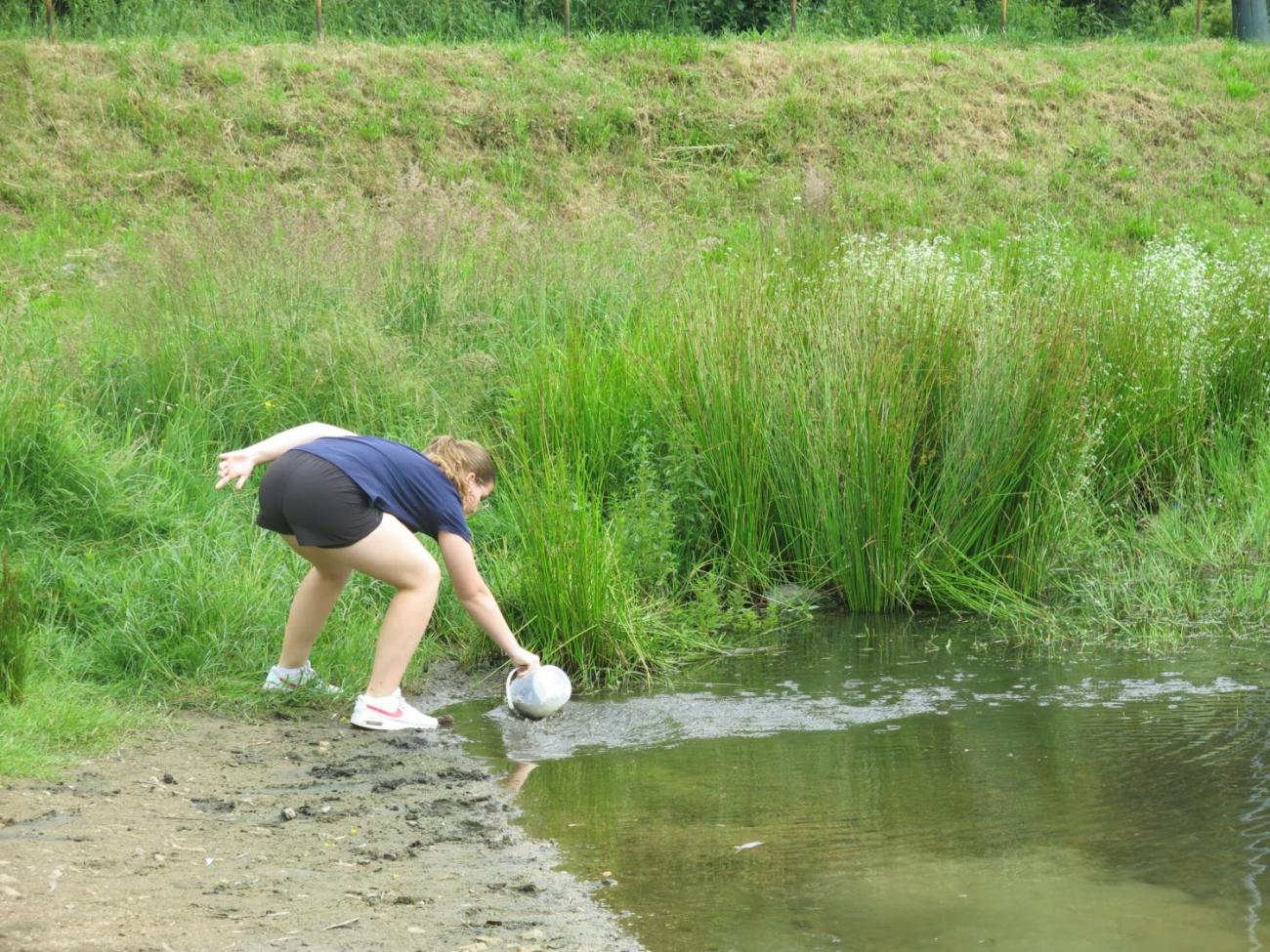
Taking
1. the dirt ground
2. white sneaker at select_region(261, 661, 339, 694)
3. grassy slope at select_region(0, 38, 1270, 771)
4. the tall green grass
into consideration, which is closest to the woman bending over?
white sneaker at select_region(261, 661, 339, 694)

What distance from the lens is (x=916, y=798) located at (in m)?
4.73

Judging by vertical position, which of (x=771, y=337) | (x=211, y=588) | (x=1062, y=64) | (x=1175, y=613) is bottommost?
(x=1175, y=613)

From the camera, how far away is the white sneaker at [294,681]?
5.76 m

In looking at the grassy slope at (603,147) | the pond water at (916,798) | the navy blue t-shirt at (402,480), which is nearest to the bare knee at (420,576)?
the navy blue t-shirt at (402,480)

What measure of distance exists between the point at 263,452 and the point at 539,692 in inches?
54.4

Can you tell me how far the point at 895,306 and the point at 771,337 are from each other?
0.66 meters

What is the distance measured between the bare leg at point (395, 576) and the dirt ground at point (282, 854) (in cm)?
29

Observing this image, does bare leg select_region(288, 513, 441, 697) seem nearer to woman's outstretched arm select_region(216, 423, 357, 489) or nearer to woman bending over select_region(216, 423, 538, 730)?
woman bending over select_region(216, 423, 538, 730)

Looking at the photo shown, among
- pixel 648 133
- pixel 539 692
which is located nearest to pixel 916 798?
pixel 539 692

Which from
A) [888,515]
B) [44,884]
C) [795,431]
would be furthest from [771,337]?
[44,884]

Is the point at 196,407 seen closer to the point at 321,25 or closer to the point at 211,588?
the point at 211,588

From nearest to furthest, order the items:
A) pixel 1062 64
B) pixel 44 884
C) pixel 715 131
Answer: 1. pixel 44 884
2. pixel 715 131
3. pixel 1062 64

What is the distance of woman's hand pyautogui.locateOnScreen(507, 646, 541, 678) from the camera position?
5527 mm

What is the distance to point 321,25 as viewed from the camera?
20.0 meters
